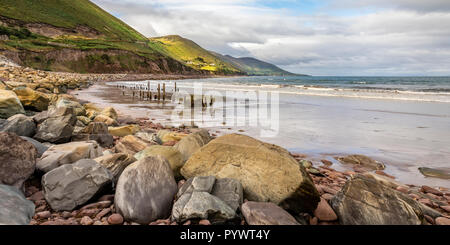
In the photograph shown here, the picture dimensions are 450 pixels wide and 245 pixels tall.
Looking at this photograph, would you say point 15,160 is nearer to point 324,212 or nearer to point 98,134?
point 98,134

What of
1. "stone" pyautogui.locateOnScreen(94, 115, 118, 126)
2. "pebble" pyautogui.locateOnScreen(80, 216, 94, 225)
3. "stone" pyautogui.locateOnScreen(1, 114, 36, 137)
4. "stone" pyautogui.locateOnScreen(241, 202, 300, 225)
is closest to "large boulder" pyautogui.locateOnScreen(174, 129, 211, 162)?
"pebble" pyautogui.locateOnScreen(80, 216, 94, 225)

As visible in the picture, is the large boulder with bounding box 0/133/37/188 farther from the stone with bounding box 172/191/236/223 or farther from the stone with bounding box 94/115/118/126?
the stone with bounding box 94/115/118/126

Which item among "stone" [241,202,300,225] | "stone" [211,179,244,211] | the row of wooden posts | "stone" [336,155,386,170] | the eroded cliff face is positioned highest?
the eroded cliff face

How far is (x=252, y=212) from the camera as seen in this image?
11.7 ft

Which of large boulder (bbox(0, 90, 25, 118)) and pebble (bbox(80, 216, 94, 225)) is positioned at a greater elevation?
large boulder (bbox(0, 90, 25, 118))

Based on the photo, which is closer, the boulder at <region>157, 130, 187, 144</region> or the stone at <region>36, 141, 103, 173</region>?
the stone at <region>36, 141, 103, 173</region>

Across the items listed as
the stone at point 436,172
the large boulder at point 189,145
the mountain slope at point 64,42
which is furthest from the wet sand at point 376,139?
the mountain slope at point 64,42

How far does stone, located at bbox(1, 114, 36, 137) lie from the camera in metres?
6.54

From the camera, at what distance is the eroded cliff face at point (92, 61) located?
229 feet

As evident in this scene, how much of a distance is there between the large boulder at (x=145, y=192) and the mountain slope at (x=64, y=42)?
8011 centimetres

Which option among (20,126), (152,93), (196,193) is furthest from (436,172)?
(152,93)

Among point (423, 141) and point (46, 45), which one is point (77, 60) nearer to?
point (46, 45)

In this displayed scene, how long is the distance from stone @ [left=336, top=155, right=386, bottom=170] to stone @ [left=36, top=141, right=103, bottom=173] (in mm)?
6619

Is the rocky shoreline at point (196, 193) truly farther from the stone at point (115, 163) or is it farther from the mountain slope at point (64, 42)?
the mountain slope at point (64, 42)
